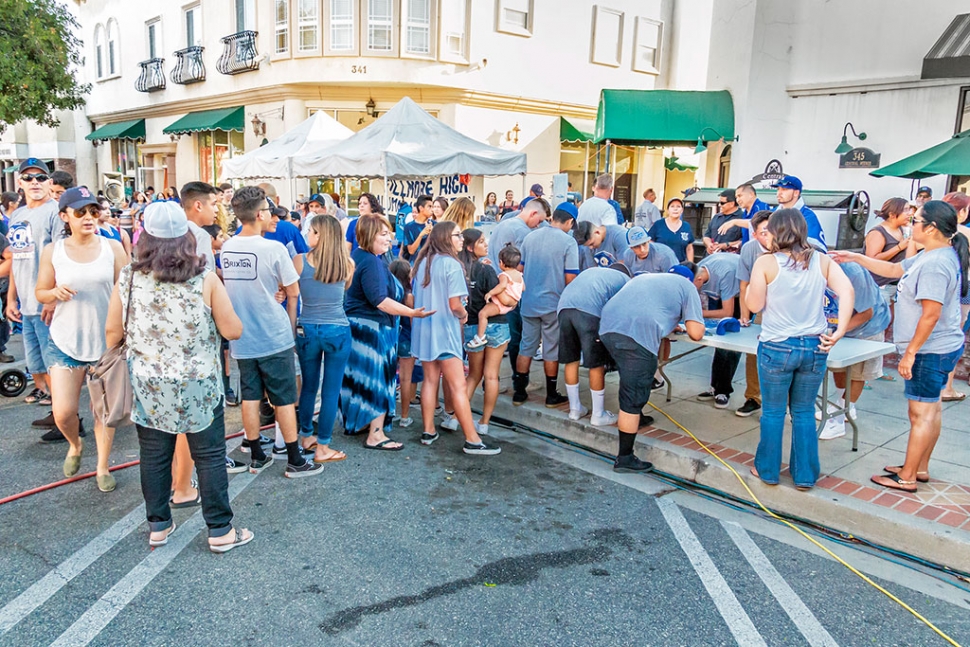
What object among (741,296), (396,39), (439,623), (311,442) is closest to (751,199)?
(741,296)

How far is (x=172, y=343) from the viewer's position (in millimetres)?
3484

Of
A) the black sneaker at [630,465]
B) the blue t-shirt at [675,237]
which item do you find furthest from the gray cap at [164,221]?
the blue t-shirt at [675,237]

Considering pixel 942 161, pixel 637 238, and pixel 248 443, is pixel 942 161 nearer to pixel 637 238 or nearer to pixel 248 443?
pixel 637 238

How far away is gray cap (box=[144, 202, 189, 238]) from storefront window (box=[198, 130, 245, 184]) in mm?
18972

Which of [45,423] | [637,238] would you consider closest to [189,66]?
[45,423]

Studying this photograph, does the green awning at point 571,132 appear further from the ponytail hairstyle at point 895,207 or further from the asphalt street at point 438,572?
the asphalt street at point 438,572

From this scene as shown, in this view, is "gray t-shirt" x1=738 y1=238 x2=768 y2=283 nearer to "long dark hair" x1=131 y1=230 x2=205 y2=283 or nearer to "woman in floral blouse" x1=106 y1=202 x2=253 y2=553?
"woman in floral blouse" x1=106 y1=202 x2=253 y2=553

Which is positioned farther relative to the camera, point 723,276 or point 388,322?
point 723,276

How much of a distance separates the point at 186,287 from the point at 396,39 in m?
15.7

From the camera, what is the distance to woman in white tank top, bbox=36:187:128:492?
441 centimetres

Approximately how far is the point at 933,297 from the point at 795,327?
2.63 feet

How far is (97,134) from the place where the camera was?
26406 millimetres

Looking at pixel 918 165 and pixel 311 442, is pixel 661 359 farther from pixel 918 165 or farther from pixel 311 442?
pixel 918 165

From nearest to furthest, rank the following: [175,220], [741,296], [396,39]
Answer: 1. [175,220]
2. [741,296]
3. [396,39]
